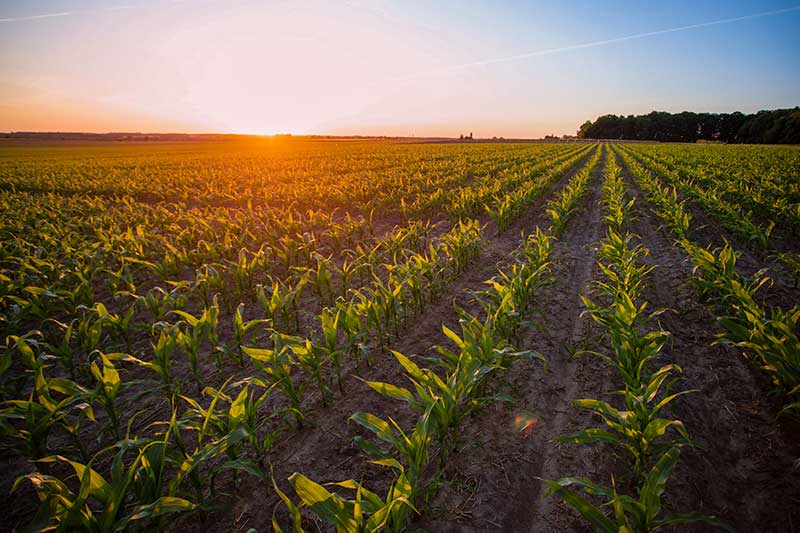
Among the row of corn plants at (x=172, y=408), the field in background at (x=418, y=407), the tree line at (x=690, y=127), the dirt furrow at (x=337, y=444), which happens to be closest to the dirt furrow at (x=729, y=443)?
the field in background at (x=418, y=407)

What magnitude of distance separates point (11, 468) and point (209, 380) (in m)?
1.41

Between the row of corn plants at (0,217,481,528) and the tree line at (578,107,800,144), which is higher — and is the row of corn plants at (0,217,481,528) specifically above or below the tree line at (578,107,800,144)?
below

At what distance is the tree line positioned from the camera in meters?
75.1

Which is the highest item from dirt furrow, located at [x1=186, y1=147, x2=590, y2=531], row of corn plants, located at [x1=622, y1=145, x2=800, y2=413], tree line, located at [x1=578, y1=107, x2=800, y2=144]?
tree line, located at [x1=578, y1=107, x2=800, y2=144]

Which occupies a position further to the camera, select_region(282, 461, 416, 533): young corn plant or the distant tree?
the distant tree

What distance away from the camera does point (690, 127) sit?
97188 millimetres

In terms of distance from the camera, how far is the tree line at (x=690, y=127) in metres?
75.1

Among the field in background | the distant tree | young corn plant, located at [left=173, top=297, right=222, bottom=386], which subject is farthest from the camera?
the distant tree

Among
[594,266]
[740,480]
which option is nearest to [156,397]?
[740,480]

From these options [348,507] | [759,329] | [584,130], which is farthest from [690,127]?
[348,507]

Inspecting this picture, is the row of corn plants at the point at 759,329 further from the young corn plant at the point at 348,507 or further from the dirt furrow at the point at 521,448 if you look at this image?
the young corn plant at the point at 348,507

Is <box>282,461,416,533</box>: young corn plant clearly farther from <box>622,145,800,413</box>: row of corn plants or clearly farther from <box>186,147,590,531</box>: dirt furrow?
<box>622,145,800,413</box>: row of corn plants

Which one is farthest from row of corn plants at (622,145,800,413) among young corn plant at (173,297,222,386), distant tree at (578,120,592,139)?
distant tree at (578,120,592,139)

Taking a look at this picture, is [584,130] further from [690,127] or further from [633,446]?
[633,446]
